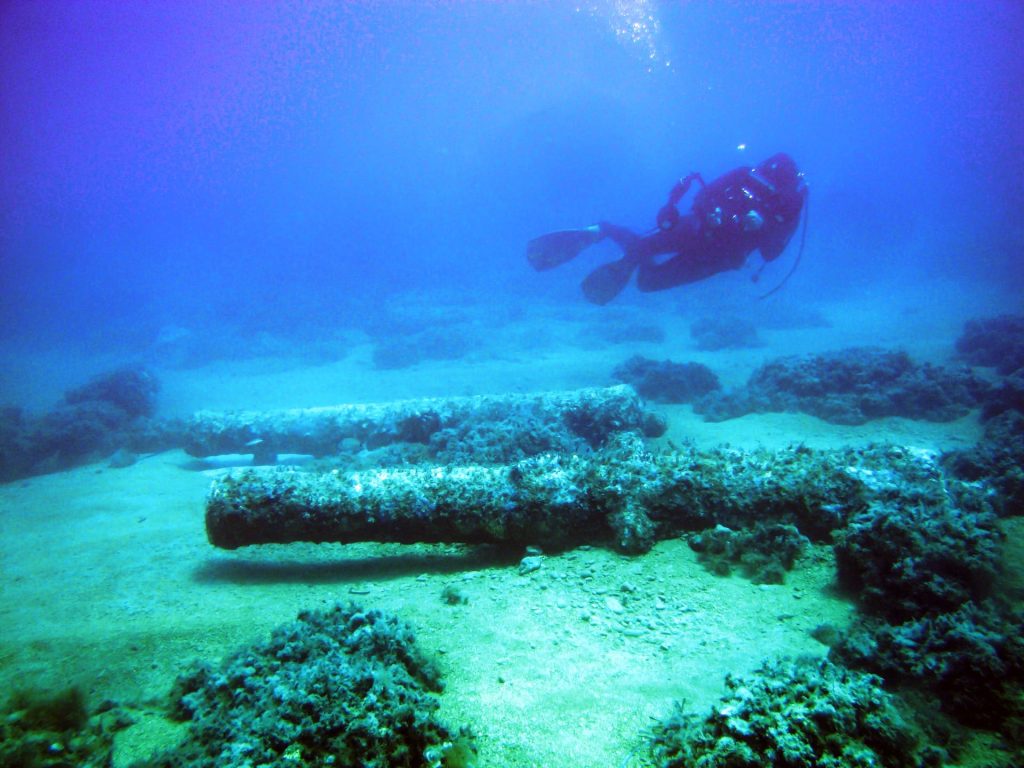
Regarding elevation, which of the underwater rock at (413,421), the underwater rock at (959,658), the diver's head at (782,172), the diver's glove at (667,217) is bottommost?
the underwater rock at (959,658)

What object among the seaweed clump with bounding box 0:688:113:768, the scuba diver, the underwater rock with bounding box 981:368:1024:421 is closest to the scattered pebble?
the seaweed clump with bounding box 0:688:113:768

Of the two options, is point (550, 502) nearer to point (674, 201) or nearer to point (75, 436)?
point (674, 201)

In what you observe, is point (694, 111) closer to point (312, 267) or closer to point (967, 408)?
point (312, 267)

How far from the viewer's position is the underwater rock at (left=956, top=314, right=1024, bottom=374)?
11906 millimetres

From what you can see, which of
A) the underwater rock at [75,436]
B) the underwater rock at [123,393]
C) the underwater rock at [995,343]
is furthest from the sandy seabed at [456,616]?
the underwater rock at [995,343]

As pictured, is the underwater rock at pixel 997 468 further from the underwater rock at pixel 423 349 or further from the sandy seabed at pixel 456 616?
the underwater rock at pixel 423 349

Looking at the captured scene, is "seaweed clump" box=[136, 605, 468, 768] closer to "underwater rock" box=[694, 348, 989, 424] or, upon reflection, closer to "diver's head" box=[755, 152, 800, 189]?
"underwater rock" box=[694, 348, 989, 424]

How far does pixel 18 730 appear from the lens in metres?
2.72

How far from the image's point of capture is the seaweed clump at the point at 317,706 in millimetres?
2348

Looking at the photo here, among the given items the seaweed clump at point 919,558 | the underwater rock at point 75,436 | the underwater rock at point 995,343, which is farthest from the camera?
the underwater rock at point 995,343

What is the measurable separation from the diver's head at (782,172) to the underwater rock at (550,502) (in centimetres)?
706

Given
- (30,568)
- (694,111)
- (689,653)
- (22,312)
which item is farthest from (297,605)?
(694,111)

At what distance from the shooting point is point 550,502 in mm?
4680

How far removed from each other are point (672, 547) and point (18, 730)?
482 centimetres
